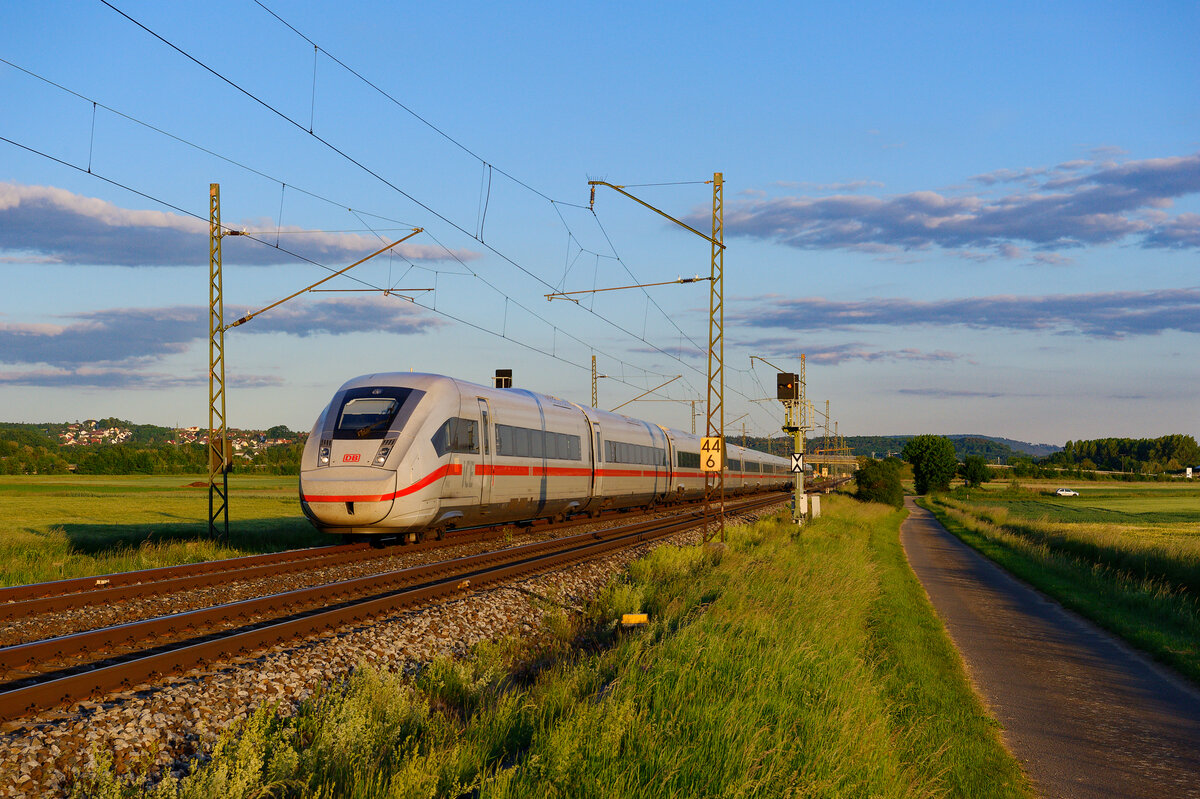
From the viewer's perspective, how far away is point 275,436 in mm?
125688

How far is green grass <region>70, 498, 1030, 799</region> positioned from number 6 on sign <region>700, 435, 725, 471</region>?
7.89 metres

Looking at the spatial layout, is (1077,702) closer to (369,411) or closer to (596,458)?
(369,411)

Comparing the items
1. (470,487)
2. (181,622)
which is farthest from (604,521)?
(181,622)

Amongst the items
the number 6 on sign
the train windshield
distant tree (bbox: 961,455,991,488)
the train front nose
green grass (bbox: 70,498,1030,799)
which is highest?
the train windshield

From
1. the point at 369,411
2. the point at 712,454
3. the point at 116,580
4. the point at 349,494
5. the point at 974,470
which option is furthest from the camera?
the point at 974,470

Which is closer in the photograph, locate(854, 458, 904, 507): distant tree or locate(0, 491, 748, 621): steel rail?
locate(0, 491, 748, 621): steel rail

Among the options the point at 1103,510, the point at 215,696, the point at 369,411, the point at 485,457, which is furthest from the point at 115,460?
the point at 215,696

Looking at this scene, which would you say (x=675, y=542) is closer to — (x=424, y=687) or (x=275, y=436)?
(x=424, y=687)

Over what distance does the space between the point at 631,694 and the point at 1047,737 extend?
5303 millimetres

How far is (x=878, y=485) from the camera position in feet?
247

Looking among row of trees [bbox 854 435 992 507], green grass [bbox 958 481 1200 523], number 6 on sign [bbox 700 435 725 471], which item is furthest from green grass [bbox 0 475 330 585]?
row of trees [bbox 854 435 992 507]

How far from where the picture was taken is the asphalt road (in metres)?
7.98

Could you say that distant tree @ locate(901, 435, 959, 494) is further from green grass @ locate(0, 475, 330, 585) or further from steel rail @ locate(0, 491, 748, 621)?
steel rail @ locate(0, 491, 748, 621)

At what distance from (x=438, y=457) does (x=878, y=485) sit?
209 ft
